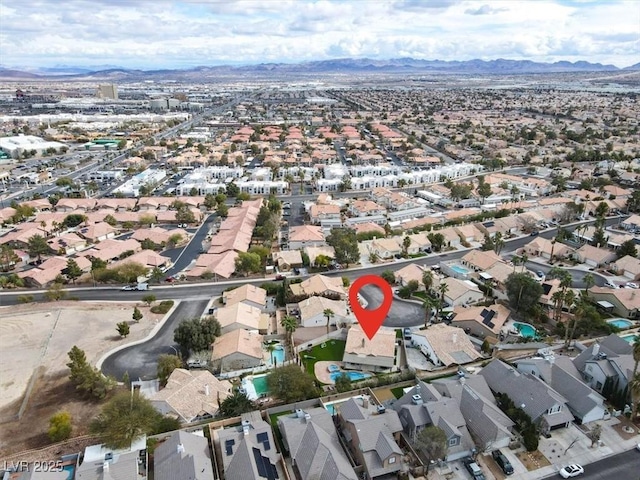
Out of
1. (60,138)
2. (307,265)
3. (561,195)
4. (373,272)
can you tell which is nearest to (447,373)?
(373,272)

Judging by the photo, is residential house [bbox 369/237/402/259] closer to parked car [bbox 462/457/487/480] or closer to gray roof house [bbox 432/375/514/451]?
gray roof house [bbox 432/375/514/451]

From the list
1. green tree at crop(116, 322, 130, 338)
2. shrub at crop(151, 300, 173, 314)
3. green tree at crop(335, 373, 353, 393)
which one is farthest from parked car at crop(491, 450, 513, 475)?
shrub at crop(151, 300, 173, 314)

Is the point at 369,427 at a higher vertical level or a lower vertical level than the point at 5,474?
higher

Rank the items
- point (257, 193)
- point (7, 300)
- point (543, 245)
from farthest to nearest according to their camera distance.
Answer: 1. point (257, 193)
2. point (543, 245)
3. point (7, 300)

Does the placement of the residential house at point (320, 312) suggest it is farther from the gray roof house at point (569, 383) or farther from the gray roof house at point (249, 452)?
the gray roof house at point (569, 383)

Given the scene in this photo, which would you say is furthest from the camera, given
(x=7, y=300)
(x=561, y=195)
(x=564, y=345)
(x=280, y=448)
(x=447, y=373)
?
(x=561, y=195)

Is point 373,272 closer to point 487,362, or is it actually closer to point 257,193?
point 487,362
